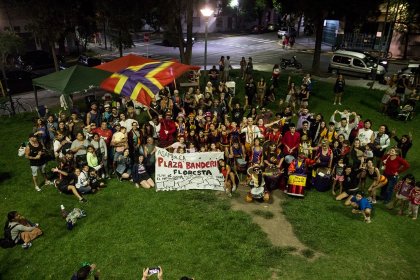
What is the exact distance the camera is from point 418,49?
3334 centimetres

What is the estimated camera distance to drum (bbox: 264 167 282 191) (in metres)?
11.4

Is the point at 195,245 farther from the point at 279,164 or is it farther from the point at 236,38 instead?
the point at 236,38

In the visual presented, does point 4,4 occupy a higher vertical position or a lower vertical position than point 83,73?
higher

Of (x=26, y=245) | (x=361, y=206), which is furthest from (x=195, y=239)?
(x=361, y=206)

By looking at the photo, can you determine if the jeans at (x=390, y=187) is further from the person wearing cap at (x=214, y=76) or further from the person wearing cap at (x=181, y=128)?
the person wearing cap at (x=214, y=76)

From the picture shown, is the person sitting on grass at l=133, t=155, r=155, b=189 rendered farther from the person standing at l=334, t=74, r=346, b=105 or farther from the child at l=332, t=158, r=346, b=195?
the person standing at l=334, t=74, r=346, b=105

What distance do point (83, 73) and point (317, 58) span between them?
17018 mm

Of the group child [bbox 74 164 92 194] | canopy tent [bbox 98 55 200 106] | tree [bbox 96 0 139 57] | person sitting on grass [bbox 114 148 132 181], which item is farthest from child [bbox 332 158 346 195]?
tree [bbox 96 0 139 57]

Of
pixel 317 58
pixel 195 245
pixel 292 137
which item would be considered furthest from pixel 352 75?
pixel 195 245

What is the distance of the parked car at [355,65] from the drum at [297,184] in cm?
1512

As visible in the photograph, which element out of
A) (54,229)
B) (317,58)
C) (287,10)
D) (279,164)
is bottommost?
(54,229)

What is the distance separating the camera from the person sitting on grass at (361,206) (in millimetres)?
9921

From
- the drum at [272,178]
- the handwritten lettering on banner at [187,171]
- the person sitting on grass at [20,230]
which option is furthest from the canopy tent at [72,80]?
the drum at [272,178]

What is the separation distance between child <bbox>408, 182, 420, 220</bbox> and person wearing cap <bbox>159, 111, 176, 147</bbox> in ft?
26.0
